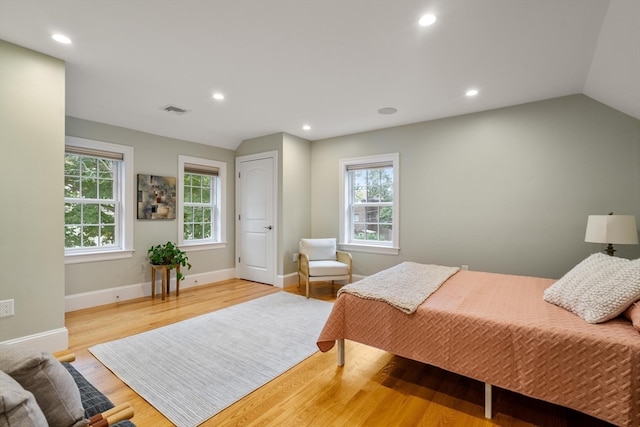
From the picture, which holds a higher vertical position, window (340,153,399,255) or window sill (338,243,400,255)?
window (340,153,399,255)

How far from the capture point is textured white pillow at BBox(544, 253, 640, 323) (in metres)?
1.65

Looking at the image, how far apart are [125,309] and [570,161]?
5421 mm

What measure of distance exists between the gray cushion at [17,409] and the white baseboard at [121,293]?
359 centimetres

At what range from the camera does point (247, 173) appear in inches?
204

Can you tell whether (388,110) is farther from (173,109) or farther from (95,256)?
(95,256)

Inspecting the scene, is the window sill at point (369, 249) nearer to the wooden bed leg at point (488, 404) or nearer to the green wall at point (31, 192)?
the wooden bed leg at point (488, 404)

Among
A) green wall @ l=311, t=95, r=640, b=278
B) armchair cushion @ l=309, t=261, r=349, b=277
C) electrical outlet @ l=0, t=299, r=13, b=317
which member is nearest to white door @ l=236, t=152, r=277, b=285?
armchair cushion @ l=309, t=261, r=349, b=277

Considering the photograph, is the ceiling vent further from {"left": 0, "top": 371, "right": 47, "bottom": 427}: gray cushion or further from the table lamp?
the table lamp

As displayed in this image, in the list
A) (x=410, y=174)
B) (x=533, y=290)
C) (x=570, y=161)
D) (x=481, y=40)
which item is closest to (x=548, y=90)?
(x=570, y=161)

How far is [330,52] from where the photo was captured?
2.39m

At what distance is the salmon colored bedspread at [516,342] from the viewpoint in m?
1.44

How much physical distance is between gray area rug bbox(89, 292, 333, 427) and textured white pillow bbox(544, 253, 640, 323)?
1922mm

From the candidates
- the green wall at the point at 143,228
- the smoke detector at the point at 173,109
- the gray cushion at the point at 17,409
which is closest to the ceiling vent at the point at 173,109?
the smoke detector at the point at 173,109

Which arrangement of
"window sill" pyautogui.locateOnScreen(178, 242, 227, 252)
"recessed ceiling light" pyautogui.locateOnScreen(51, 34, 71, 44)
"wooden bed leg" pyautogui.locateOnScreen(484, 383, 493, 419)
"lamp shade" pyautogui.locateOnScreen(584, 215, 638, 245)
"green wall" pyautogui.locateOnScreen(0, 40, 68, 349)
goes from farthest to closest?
"window sill" pyautogui.locateOnScreen(178, 242, 227, 252) → "lamp shade" pyautogui.locateOnScreen(584, 215, 638, 245) → "green wall" pyautogui.locateOnScreen(0, 40, 68, 349) → "recessed ceiling light" pyautogui.locateOnScreen(51, 34, 71, 44) → "wooden bed leg" pyautogui.locateOnScreen(484, 383, 493, 419)
